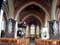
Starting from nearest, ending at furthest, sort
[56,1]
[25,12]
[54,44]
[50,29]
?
[54,44], [56,1], [50,29], [25,12]

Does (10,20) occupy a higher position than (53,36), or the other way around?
(10,20)

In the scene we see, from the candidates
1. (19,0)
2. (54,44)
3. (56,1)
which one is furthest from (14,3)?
(54,44)

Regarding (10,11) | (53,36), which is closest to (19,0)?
(10,11)

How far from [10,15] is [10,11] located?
0.46m

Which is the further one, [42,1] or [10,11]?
[42,1]

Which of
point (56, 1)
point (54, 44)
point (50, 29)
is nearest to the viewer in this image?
point (54, 44)

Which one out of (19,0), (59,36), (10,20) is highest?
(19,0)

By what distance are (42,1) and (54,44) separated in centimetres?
1362

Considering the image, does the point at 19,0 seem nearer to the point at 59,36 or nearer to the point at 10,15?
the point at 10,15

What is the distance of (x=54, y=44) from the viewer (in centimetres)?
695

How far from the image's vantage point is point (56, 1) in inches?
691

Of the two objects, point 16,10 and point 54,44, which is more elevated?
point 16,10

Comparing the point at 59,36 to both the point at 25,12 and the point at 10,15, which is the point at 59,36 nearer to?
the point at 10,15

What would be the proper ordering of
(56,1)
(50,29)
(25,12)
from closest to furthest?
(56,1)
(50,29)
(25,12)
